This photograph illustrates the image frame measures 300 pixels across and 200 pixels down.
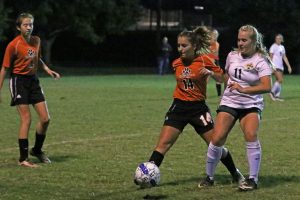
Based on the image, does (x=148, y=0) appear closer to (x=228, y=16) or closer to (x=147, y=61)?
(x=147, y=61)

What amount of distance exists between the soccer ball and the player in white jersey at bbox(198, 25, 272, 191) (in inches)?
22.9

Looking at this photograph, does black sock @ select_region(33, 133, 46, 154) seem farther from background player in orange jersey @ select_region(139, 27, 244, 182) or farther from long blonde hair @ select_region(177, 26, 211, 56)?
long blonde hair @ select_region(177, 26, 211, 56)

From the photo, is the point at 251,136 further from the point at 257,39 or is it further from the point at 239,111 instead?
the point at 257,39

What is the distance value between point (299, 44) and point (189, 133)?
38984 millimetres

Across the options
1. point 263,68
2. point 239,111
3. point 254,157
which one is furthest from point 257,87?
point 254,157

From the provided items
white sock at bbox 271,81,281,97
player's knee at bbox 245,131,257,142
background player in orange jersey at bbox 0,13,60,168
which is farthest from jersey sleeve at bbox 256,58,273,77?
white sock at bbox 271,81,281,97

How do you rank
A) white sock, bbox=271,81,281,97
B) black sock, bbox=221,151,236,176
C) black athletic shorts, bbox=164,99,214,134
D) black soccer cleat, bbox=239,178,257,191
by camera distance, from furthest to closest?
1. white sock, bbox=271,81,281,97
2. black sock, bbox=221,151,236,176
3. black athletic shorts, bbox=164,99,214,134
4. black soccer cleat, bbox=239,178,257,191

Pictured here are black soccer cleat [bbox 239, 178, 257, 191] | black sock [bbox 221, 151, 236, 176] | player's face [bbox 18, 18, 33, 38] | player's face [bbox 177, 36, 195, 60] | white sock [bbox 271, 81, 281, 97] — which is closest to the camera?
black soccer cleat [bbox 239, 178, 257, 191]

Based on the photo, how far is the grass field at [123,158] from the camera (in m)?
8.27

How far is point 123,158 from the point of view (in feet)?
35.5

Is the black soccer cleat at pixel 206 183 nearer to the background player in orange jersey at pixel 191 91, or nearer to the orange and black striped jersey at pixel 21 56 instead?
the background player in orange jersey at pixel 191 91

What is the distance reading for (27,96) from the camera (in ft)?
33.7

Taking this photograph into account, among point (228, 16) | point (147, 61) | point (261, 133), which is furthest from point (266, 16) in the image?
point (261, 133)

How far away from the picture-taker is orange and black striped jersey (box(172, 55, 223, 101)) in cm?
851
